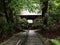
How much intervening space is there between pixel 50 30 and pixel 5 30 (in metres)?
5.90

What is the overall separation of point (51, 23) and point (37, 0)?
3.69 metres

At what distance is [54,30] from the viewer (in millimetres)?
23141

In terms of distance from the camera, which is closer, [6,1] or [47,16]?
[6,1]

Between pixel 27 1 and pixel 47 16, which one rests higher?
pixel 27 1

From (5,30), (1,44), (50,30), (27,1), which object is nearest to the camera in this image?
(1,44)

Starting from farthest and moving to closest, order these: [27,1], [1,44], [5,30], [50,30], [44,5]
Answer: [44,5] → [50,30] → [5,30] → [27,1] → [1,44]

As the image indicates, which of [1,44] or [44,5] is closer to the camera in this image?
[1,44]

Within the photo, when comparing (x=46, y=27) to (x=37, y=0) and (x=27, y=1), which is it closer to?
(x=37, y=0)

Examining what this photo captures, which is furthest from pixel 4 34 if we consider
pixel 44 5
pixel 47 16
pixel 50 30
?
pixel 44 5

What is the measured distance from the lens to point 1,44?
1678 centimetres

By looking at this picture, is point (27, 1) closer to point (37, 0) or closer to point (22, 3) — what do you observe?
point (22, 3)

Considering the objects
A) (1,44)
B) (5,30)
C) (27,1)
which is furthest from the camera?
(5,30)

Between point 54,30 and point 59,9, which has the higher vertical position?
point 59,9

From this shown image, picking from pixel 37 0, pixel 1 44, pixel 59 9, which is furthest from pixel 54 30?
pixel 1 44
